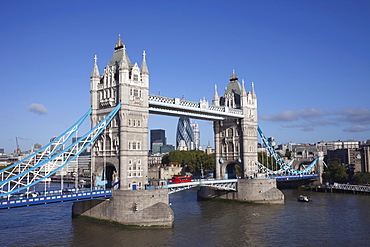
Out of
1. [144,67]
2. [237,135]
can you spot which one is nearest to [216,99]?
[237,135]

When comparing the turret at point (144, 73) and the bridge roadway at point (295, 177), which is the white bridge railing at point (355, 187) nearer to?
the bridge roadway at point (295, 177)

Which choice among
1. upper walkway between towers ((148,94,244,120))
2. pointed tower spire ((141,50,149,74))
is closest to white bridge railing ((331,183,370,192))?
upper walkway between towers ((148,94,244,120))

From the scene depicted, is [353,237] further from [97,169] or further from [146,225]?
[97,169]

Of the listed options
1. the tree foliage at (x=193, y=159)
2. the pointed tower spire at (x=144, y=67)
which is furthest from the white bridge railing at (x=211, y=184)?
the tree foliage at (x=193, y=159)

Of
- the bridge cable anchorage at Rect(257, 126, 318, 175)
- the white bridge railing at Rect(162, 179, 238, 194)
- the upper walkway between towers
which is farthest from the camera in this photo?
the bridge cable anchorage at Rect(257, 126, 318, 175)

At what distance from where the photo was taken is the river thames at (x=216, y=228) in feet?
127

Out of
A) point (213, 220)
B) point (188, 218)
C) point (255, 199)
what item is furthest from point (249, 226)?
point (255, 199)

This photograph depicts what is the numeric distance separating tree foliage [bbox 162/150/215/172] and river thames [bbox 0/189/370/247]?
59.1 metres

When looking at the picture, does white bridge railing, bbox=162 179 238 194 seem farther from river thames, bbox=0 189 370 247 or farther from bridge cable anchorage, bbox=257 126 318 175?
bridge cable anchorage, bbox=257 126 318 175

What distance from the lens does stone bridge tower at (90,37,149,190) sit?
1927 inches

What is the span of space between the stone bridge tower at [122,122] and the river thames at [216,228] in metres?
6.96

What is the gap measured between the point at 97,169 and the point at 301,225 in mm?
27521

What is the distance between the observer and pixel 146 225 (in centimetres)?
4416

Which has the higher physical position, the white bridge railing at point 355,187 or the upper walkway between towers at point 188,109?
the upper walkway between towers at point 188,109
